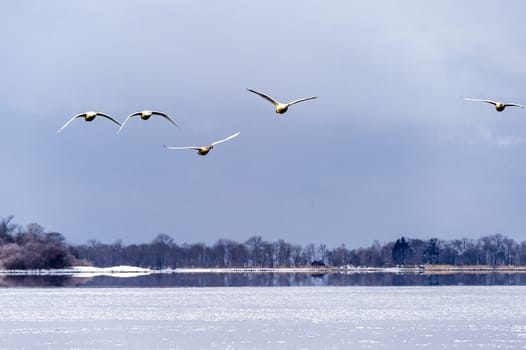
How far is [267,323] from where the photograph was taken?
205 ft

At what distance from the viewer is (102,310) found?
2945 inches

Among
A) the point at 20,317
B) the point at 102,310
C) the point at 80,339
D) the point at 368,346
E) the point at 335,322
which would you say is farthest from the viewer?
the point at 102,310

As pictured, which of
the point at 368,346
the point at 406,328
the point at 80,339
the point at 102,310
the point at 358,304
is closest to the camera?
the point at 368,346

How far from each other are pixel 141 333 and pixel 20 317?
14289 mm

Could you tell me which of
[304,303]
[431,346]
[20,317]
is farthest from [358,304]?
[431,346]

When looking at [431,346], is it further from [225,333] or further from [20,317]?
[20,317]

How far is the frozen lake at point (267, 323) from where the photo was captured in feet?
168

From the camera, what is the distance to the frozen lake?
51.1 meters

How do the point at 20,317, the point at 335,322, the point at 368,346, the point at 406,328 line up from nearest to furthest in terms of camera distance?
the point at 368,346
the point at 406,328
the point at 335,322
the point at 20,317

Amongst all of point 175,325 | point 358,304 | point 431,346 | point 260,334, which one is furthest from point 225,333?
point 358,304

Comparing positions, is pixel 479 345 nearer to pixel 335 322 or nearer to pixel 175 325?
pixel 335 322

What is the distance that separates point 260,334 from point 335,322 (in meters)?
8.51

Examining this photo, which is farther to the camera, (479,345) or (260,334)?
(260,334)

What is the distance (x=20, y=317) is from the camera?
67750 millimetres
